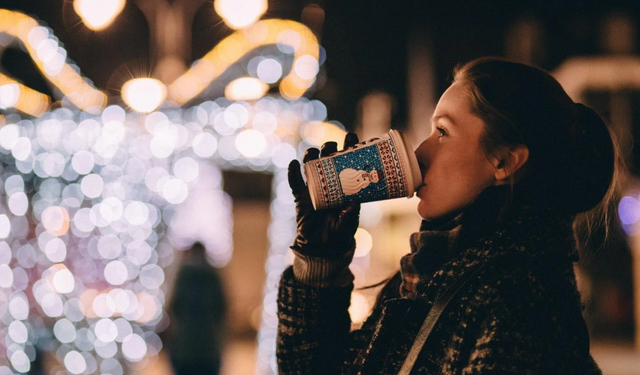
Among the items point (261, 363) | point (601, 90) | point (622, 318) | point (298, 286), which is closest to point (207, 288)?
point (261, 363)

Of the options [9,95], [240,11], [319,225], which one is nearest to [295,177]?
[319,225]

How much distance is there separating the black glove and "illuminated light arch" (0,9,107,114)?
3093 mm

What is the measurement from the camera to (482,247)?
113 centimetres

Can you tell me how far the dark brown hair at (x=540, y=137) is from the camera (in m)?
1.22

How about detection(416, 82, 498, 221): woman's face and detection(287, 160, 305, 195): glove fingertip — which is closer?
detection(416, 82, 498, 221): woman's face

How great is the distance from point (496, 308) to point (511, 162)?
0.36 meters

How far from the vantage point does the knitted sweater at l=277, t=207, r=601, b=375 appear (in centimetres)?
98

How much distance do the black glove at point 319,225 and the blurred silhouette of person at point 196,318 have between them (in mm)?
4214

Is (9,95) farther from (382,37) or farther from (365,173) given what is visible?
(382,37)

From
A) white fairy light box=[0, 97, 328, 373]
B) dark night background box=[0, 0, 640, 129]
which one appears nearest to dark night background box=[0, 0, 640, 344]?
dark night background box=[0, 0, 640, 129]

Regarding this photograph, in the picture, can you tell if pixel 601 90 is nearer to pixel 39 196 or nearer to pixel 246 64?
pixel 246 64

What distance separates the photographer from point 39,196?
4863mm

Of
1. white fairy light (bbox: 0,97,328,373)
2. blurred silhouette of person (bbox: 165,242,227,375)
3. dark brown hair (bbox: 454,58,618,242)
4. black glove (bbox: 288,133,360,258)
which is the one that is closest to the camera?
dark brown hair (bbox: 454,58,618,242)

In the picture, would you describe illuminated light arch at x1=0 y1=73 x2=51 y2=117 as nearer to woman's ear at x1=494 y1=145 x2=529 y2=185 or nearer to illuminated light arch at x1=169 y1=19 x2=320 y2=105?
illuminated light arch at x1=169 y1=19 x2=320 y2=105
